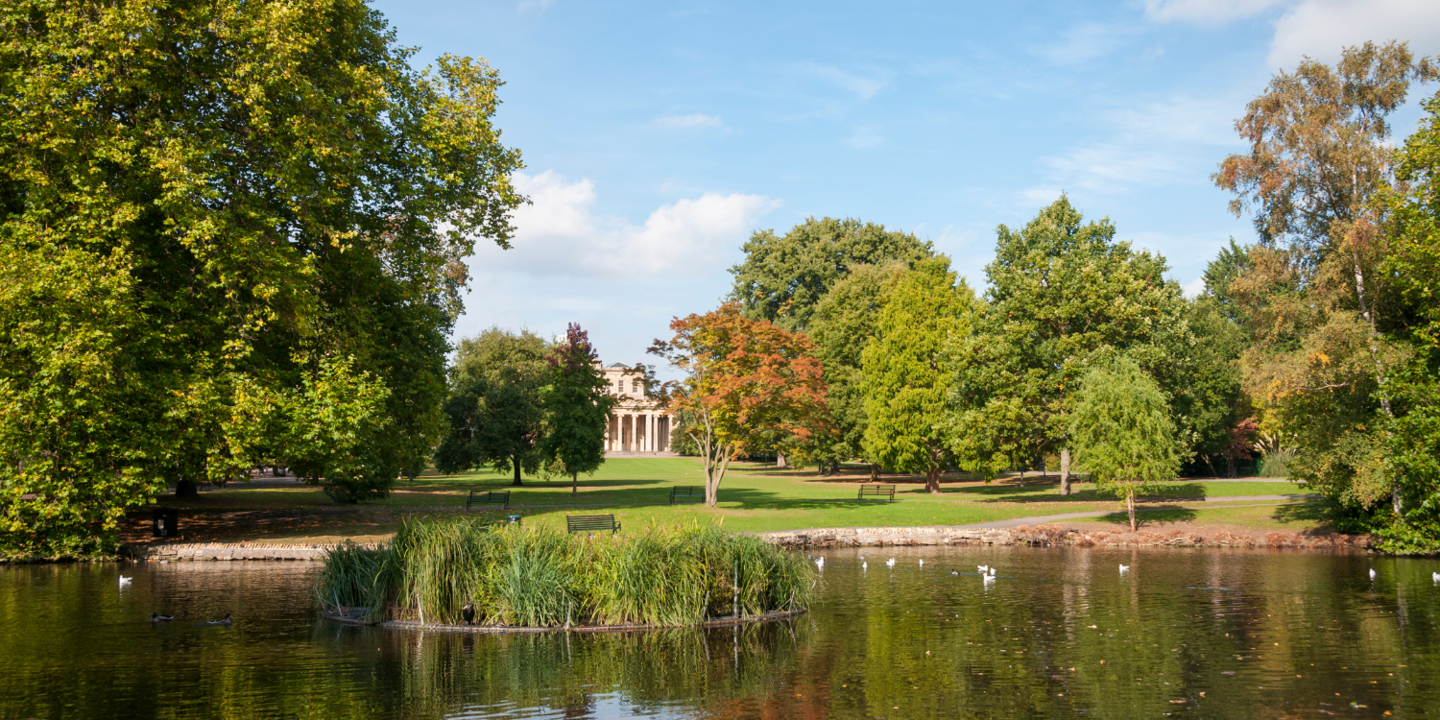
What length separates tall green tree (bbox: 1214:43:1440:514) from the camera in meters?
28.4

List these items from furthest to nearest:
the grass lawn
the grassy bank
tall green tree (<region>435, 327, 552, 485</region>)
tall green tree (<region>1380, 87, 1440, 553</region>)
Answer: tall green tree (<region>435, 327, 552, 485</region>), the grass lawn, tall green tree (<region>1380, 87, 1440, 553</region>), the grassy bank

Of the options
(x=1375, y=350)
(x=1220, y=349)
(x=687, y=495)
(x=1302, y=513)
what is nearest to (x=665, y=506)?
(x=687, y=495)

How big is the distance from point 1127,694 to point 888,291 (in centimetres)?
5421

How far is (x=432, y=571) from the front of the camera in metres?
16.5

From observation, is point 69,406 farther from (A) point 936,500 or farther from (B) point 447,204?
(A) point 936,500

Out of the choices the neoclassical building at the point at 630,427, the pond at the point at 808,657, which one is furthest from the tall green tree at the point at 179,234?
the neoclassical building at the point at 630,427

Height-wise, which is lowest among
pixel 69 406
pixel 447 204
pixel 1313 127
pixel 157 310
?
pixel 69 406

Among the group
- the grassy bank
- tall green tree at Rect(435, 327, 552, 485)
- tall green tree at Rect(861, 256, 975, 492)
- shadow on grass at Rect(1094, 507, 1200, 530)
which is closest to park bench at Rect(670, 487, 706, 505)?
tall green tree at Rect(435, 327, 552, 485)

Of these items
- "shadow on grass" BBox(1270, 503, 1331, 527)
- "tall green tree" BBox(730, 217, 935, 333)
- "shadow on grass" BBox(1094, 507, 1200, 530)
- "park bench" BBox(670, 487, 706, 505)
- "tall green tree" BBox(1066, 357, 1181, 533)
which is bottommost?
"shadow on grass" BBox(1094, 507, 1200, 530)

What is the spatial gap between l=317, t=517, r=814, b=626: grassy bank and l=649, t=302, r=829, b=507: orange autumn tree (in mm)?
20451

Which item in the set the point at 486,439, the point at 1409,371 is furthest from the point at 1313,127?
the point at 486,439

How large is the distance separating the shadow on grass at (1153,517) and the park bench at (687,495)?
57.8ft

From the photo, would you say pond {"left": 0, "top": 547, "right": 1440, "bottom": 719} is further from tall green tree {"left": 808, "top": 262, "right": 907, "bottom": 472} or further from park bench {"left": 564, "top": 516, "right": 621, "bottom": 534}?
tall green tree {"left": 808, "top": 262, "right": 907, "bottom": 472}

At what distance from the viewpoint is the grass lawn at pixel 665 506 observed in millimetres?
31453
